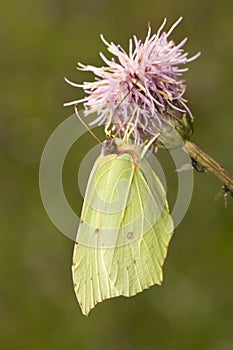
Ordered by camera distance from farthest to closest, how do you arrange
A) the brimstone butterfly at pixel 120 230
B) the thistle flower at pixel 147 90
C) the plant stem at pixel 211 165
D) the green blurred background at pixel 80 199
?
1. the green blurred background at pixel 80 199
2. the brimstone butterfly at pixel 120 230
3. the thistle flower at pixel 147 90
4. the plant stem at pixel 211 165

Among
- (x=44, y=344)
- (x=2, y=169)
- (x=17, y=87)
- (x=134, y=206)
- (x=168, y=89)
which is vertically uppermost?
(x=17, y=87)

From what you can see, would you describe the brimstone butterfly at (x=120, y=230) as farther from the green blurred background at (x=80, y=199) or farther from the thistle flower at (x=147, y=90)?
the green blurred background at (x=80, y=199)

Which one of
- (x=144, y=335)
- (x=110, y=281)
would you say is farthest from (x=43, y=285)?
(x=110, y=281)

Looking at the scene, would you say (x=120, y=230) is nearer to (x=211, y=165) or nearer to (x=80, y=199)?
(x=211, y=165)

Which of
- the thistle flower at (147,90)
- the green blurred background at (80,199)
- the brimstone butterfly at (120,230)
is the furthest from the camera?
the green blurred background at (80,199)

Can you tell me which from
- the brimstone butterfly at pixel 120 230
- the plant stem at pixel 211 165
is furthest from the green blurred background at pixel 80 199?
the plant stem at pixel 211 165

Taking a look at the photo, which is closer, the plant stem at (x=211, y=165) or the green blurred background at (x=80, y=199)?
the plant stem at (x=211, y=165)

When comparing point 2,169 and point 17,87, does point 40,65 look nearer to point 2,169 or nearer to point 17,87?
point 17,87
